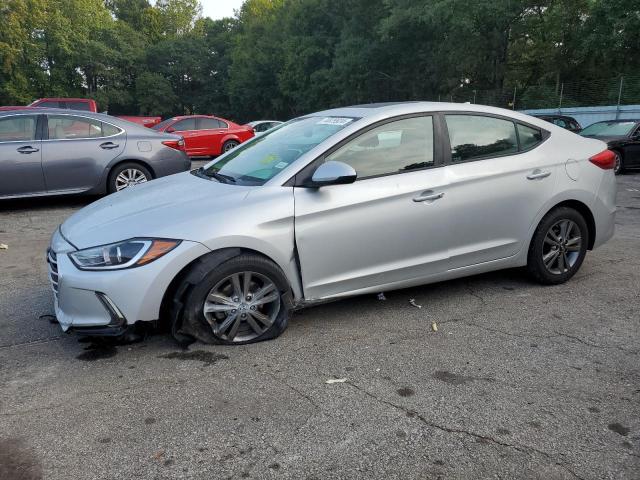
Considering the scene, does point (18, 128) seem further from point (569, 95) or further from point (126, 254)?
point (569, 95)

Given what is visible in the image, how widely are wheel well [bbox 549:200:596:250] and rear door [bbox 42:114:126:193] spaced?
6.40m

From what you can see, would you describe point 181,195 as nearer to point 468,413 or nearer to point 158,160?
point 468,413

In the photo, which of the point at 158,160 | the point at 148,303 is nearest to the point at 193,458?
the point at 148,303

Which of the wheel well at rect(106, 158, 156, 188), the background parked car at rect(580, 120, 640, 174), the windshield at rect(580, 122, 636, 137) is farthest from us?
the windshield at rect(580, 122, 636, 137)

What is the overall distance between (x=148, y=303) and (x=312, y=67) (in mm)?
45280

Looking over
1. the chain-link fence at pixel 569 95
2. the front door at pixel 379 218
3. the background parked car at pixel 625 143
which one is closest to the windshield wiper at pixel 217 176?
the front door at pixel 379 218

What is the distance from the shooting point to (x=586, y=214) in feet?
15.7

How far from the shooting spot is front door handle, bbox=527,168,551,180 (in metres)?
4.45

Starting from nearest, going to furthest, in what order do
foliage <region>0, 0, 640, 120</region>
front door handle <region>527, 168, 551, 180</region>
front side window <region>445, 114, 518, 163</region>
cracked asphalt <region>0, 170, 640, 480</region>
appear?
cracked asphalt <region>0, 170, 640, 480</region>
front side window <region>445, 114, 518, 163</region>
front door handle <region>527, 168, 551, 180</region>
foliage <region>0, 0, 640, 120</region>

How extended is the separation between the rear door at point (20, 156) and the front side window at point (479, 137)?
609 centimetres

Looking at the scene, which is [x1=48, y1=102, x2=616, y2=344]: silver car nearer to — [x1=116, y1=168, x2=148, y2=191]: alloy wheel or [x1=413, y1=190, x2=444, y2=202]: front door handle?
[x1=413, y1=190, x2=444, y2=202]: front door handle

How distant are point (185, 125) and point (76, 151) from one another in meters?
9.72

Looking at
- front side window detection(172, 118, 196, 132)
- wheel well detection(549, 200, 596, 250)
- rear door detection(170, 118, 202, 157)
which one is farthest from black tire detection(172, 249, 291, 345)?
front side window detection(172, 118, 196, 132)

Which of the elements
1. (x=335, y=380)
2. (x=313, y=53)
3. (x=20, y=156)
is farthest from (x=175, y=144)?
(x=313, y=53)
